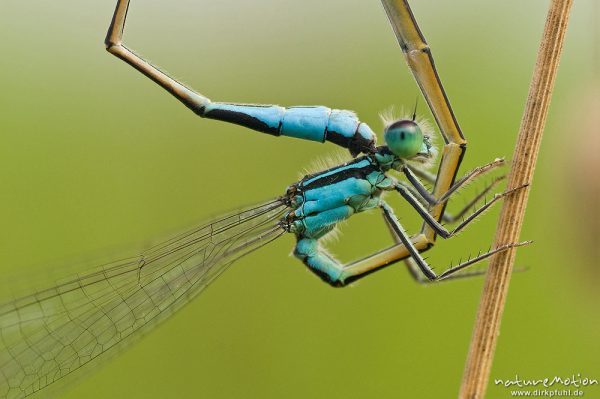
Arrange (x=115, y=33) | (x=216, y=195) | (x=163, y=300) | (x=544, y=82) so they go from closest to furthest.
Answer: (x=544, y=82)
(x=115, y=33)
(x=163, y=300)
(x=216, y=195)

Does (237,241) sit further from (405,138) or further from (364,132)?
(405,138)

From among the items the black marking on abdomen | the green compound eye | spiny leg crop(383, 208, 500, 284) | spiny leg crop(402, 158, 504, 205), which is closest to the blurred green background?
spiny leg crop(383, 208, 500, 284)

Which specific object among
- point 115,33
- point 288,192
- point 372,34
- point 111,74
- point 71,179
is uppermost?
point 372,34

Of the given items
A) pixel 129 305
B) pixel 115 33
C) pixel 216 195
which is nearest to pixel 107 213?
pixel 216 195

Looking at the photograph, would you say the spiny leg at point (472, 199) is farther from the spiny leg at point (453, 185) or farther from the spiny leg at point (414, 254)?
the spiny leg at point (414, 254)

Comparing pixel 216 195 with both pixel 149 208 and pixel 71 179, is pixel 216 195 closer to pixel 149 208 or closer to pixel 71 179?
pixel 149 208

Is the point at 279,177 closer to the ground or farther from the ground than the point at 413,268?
farther from the ground

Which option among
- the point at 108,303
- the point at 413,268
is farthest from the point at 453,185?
the point at 108,303
